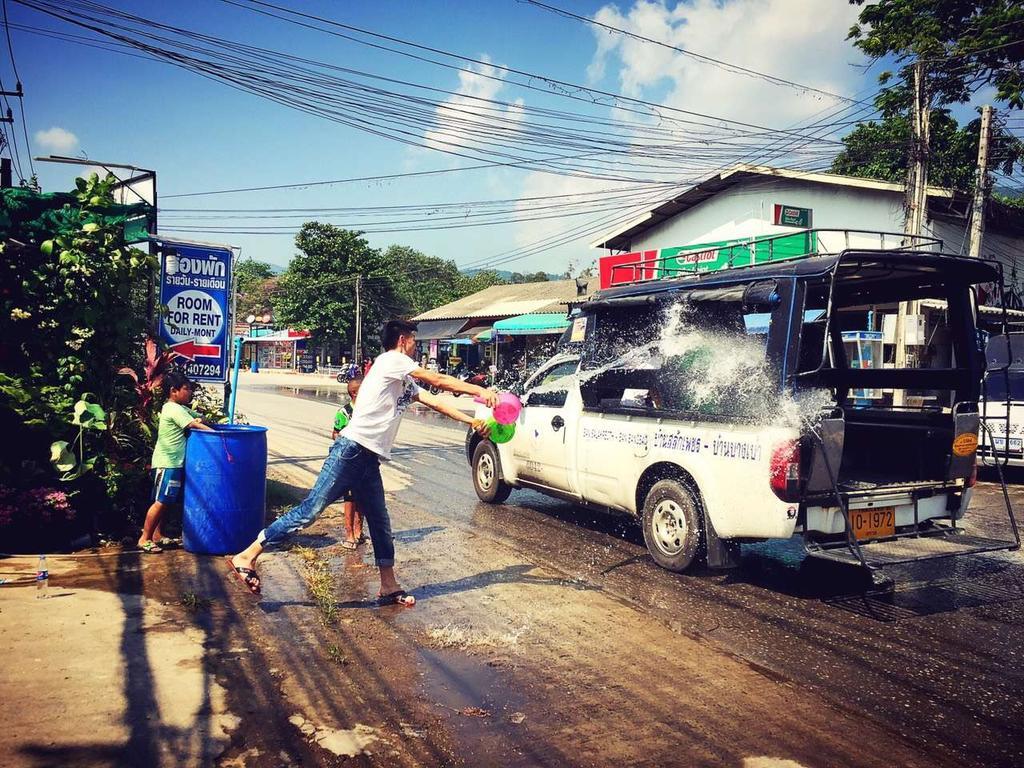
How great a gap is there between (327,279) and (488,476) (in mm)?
44526

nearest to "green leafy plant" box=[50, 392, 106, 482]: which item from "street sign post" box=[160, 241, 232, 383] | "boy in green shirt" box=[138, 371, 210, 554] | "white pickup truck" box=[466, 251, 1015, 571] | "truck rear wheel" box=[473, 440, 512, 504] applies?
"boy in green shirt" box=[138, 371, 210, 554]

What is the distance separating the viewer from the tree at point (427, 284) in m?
64.6

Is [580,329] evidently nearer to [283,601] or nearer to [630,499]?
[630,499]

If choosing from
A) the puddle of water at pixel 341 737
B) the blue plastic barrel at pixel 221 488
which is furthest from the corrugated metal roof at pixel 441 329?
the puddle of water at pixel 341 737

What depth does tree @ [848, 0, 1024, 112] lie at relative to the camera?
69.8 feet

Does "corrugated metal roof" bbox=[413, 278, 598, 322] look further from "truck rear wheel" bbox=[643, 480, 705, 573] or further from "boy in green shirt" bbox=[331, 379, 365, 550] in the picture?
"truck rear wheel" bbox=[643, 480, 705, 573]

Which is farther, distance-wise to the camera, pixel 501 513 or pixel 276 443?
pixel 276 443

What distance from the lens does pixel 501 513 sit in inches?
317

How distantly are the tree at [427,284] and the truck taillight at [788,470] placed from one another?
186 ft

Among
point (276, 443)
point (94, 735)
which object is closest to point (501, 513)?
point (94, 735)

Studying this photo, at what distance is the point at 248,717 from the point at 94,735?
0.62 m

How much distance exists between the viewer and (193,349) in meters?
7.44

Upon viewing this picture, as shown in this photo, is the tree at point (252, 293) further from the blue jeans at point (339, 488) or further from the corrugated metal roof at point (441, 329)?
the blue jeans at point (339, 488)

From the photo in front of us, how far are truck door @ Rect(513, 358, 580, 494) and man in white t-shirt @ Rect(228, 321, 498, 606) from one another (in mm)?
2164
